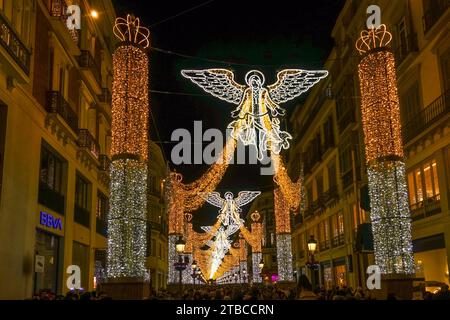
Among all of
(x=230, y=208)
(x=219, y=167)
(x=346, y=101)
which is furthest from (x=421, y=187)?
(x=230, y=208)

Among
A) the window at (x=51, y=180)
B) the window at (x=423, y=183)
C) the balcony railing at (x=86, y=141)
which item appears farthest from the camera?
the balcony railing at (x=86, y=141)

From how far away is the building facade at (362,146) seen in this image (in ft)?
67.8

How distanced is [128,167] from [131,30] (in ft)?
12.1

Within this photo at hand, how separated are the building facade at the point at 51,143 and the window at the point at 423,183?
14.9 metres

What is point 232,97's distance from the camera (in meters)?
16.9

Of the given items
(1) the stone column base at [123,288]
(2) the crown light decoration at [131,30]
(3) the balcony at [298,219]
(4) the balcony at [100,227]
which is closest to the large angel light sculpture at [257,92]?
(2) the crown light decoration at [131,30]

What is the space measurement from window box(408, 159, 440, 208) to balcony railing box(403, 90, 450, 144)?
1411 mm

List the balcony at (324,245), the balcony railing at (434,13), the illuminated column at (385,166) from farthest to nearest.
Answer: the balcony at (324,245) < the balcony railing at (434,13) < the illuminated column at (385,166)

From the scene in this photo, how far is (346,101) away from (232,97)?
63.2 feet

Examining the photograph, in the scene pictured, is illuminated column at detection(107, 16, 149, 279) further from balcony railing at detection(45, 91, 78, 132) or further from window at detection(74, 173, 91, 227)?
window at detection(74, 173, 91, 227)

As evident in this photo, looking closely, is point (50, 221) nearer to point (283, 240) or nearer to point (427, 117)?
point (283, 240)

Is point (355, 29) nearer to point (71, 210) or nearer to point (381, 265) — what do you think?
point (71, 210)

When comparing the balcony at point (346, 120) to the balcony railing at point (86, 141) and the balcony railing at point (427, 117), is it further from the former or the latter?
the balcony railing at point (86, 141)

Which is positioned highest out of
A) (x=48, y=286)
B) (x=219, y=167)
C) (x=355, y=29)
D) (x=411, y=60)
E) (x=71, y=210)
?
(x=355, y=29)
